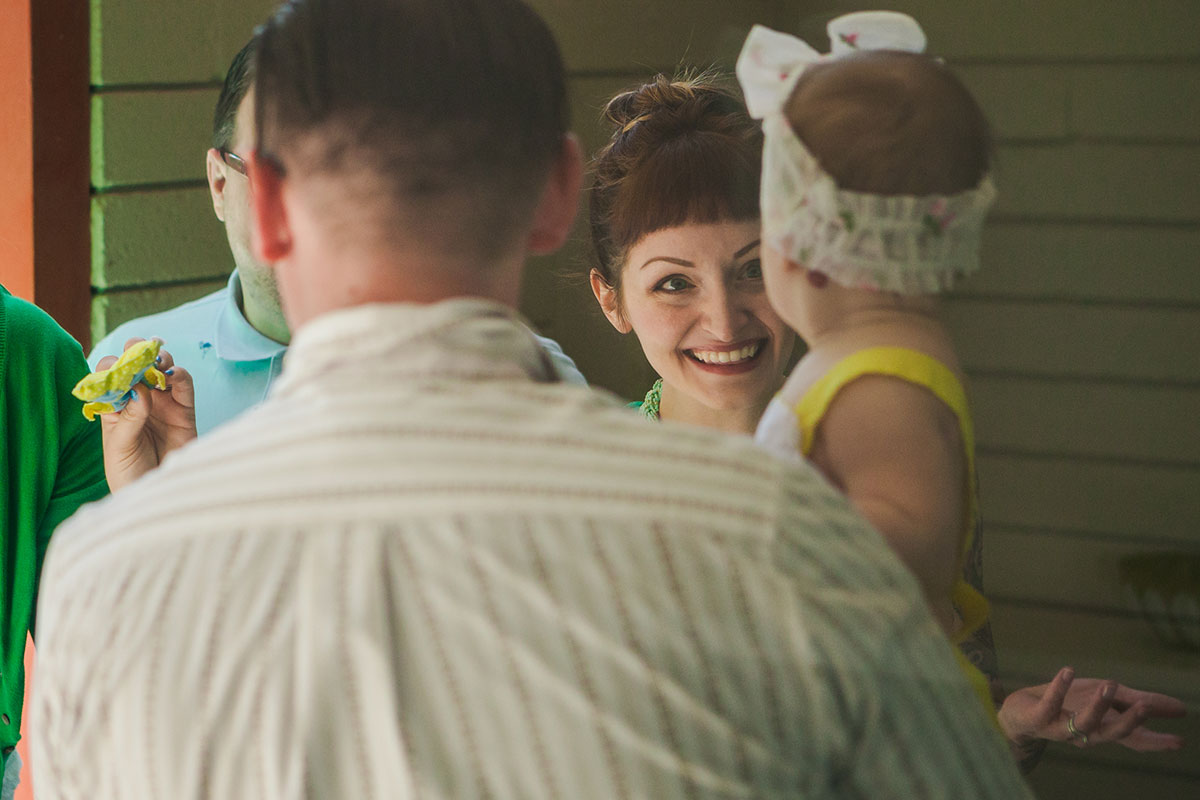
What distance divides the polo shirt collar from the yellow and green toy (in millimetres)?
51

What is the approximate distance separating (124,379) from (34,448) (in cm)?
23

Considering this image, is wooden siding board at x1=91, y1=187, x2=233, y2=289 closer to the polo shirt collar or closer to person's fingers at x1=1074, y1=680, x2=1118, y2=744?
the polo shirt collar

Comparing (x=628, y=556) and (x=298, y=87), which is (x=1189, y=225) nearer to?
(x=628, y=556)

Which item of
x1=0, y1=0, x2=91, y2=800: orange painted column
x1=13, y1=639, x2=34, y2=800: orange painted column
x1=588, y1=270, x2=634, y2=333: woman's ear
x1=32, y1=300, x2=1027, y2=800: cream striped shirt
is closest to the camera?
x1=32, y1=300, x2=1027, y2=800: cream striped shirt

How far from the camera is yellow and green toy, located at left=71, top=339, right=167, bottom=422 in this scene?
2.97 feet

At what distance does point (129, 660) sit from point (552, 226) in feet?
1.00

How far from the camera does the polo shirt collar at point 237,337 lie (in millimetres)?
857

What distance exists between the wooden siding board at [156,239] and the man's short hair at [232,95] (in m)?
0.05

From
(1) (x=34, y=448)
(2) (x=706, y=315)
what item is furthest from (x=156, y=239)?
(2) (x=706, y=315)

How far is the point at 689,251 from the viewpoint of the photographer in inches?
27.6

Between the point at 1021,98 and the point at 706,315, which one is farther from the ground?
the point at 1021,98

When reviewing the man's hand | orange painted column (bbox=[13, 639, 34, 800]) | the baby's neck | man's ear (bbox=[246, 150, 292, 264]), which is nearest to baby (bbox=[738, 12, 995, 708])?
the baby's neck

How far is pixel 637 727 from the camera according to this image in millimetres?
539

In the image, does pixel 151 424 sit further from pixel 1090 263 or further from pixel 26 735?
pixel 1090 263
